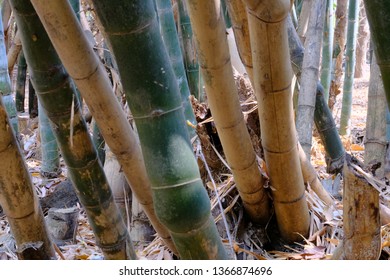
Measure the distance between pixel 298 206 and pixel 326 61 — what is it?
1.97 metres

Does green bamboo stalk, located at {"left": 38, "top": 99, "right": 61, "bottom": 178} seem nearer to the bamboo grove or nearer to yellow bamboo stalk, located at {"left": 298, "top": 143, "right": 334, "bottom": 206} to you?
the bamboo grove

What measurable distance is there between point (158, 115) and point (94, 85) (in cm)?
15

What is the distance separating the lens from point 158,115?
2.40ft

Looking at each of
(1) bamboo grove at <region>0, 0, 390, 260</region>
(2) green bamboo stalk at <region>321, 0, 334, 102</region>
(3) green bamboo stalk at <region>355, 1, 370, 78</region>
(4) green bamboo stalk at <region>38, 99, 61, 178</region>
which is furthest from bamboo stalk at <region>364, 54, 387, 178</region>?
(3) green bamboo stalk at <region>355, 1, 370, 78</region>

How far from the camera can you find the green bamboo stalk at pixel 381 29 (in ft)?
2.21

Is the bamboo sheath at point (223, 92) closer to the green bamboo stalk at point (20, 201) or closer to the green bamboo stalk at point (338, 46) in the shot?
the green bamboo stalk at point (20, 201)

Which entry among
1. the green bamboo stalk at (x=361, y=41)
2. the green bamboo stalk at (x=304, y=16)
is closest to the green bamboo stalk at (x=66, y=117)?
the green bamboo stalk at (x=304, y=16)

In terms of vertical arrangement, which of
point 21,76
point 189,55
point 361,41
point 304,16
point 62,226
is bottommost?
point 361,41

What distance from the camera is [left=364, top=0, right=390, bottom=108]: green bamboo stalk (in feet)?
2.21

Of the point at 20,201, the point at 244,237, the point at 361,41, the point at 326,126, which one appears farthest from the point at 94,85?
the point at 361,41

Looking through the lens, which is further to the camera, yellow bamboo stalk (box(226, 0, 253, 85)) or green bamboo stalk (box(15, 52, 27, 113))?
green bamboo stalk (box(15, 52, 27, 113))

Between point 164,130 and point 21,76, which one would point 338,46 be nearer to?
point 21,76

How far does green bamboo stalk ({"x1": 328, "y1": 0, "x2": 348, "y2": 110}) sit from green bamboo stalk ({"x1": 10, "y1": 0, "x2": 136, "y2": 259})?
2622 millimetres

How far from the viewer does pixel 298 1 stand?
2.73 meters
